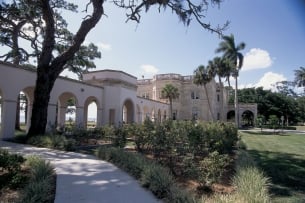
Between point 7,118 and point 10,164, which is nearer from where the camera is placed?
point 10,164

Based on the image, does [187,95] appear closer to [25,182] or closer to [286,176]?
[286,176]

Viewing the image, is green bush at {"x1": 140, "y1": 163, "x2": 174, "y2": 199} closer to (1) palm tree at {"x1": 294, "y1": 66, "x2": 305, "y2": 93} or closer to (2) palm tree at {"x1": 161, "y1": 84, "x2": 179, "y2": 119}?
(2) palm tree at {"x1": 161, "y1": 84, "x2": 179, "y2": 119}

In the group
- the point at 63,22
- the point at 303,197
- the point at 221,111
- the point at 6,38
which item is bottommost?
the point at 303,197

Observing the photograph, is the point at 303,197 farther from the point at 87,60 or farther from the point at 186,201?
the point at 87,60

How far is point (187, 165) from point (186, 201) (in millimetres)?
3034

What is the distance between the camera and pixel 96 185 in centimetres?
647

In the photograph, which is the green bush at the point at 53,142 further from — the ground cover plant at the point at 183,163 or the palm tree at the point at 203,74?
the palm tree at the point at 203,74

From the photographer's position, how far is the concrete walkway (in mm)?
5465

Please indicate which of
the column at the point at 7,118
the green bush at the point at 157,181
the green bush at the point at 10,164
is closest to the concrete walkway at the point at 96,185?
the green bush at the point at 157,181

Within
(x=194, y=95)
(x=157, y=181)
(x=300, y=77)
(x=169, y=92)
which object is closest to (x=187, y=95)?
(x=194, y=95)

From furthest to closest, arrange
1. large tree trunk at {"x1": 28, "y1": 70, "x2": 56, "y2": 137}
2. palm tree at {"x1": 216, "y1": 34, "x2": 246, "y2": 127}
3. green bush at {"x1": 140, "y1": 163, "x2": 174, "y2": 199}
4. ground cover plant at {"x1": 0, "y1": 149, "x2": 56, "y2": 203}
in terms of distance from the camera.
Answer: palm tree at {"x1": 216, "y1": 34, "x2": 246, "y2": 127}
large tree trunk at {"x1": 28, "y1": 70, "x2": 56, "y2": 137}
green bush at {"x1": 140, "y1": 163, "x2": 174, "y2": 199}
ground cover plant at {"x1": 0, "y1": 149, "x2": 56, "y2": 203}

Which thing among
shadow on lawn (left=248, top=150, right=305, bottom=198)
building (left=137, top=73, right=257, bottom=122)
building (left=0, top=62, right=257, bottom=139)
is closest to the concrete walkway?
shadow on lawn (left=248, top=150, right=305, bottom=198)

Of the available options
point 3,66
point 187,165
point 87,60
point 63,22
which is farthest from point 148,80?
point 187,165

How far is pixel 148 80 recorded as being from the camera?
55.8 metres
